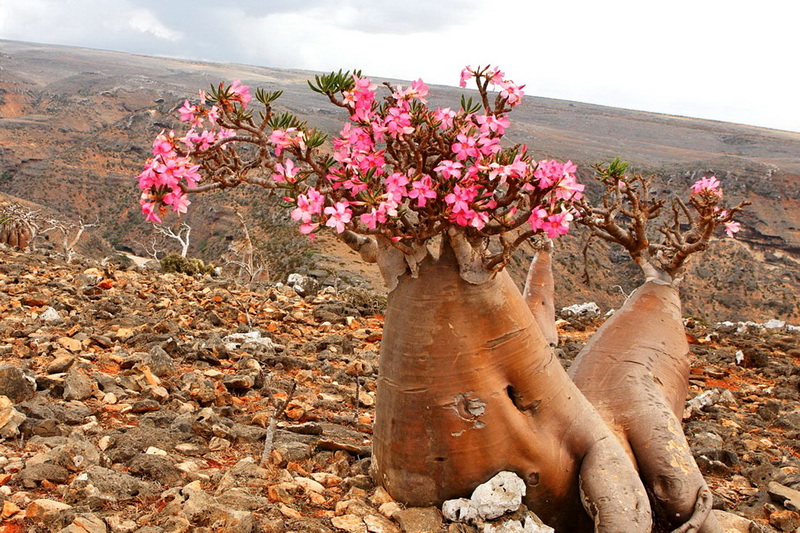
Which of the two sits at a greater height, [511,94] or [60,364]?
[511,94]

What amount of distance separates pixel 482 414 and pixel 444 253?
0.70 m

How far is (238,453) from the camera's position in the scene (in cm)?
321

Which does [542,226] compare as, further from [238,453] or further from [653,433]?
Result: [238,453]

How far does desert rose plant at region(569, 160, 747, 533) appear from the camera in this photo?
2.93m

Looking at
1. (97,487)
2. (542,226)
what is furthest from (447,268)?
(97,487)

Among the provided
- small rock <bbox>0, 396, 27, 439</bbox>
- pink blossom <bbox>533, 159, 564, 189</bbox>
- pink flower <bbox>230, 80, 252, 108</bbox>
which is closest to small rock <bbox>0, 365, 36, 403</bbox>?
small rock <bbox>0, 396, 27, 439</bbox>

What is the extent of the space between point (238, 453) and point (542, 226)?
2.01 meters

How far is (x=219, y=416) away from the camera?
3707 mm

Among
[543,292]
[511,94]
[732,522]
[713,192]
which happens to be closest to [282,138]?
[511,94]

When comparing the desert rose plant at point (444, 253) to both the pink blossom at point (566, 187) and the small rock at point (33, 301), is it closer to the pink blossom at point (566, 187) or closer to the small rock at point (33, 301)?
the pink blossom at point (566, 187)

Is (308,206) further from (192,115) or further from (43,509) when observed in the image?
(43,509)

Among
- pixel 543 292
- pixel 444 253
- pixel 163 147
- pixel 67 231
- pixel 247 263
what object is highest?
pixel 163 147

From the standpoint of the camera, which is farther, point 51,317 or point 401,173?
point 51,317

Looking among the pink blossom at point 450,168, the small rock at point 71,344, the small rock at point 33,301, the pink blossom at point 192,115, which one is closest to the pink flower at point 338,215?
the pink blossom at point 450,168
